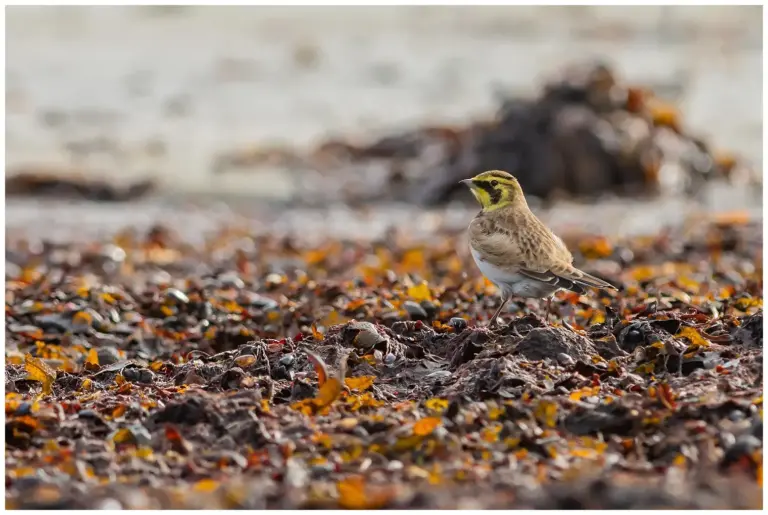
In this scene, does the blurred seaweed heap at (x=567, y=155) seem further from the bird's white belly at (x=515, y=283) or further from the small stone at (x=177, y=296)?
the bird's white belly at (x=515, y=283)

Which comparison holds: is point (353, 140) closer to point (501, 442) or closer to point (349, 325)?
point (349, 325)

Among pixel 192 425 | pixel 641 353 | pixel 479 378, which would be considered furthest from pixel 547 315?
pixel 192 425

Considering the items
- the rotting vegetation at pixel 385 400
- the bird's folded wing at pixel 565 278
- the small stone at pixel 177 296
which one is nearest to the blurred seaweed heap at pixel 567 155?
the rotting vegetation at pixel 385 400

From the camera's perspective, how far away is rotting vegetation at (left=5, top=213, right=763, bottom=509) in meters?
5.75

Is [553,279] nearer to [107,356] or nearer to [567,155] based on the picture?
[107,356]

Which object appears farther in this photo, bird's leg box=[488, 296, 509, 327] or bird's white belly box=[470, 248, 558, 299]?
bird's white belly box=[470, 248, 558, 299]

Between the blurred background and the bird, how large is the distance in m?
7.04

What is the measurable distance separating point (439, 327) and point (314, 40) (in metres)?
20.0

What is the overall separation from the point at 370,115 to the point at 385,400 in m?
16.7

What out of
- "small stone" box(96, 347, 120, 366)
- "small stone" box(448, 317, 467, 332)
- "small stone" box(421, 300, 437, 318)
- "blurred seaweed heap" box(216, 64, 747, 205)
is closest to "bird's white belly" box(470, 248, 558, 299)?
"small stone" box(448, 317, 467, 332)

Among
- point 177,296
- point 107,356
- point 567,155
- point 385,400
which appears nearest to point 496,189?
point 385,400

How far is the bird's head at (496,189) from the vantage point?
9.42 meters

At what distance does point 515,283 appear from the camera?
28.4 ft

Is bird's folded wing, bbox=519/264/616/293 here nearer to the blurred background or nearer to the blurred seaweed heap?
the blurred background
